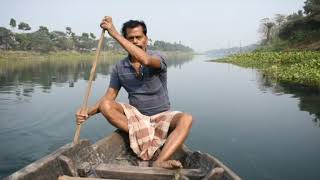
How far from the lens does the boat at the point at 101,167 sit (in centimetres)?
241

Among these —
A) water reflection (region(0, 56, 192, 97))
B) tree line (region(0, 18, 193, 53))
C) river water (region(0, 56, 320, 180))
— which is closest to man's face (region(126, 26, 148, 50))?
river water (region(0, 56, 320, 180))

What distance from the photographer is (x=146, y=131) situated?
343cm

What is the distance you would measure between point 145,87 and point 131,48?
0.70 metres

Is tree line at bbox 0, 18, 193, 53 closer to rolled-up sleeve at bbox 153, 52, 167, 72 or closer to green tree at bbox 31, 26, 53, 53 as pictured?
green tree at bbox 31, 26, 53, 53

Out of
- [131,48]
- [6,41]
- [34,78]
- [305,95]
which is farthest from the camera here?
[6,41]

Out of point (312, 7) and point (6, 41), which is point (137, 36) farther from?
point (6, 41)

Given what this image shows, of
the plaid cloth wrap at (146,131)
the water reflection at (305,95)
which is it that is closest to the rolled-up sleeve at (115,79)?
the plaid cloth wrap at (146,131)

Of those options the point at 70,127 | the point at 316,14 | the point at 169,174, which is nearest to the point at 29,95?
the point at 70,127

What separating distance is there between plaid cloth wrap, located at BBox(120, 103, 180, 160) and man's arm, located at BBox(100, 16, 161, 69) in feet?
1.79

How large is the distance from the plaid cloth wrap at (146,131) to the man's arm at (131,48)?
21.5 inches

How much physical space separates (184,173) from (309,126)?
5.81 meters

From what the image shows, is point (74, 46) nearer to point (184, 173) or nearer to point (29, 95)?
point (29, 95)

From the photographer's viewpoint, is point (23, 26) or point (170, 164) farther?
point (23, 26)

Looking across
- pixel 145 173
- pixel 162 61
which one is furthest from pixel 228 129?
pixel 145 173
